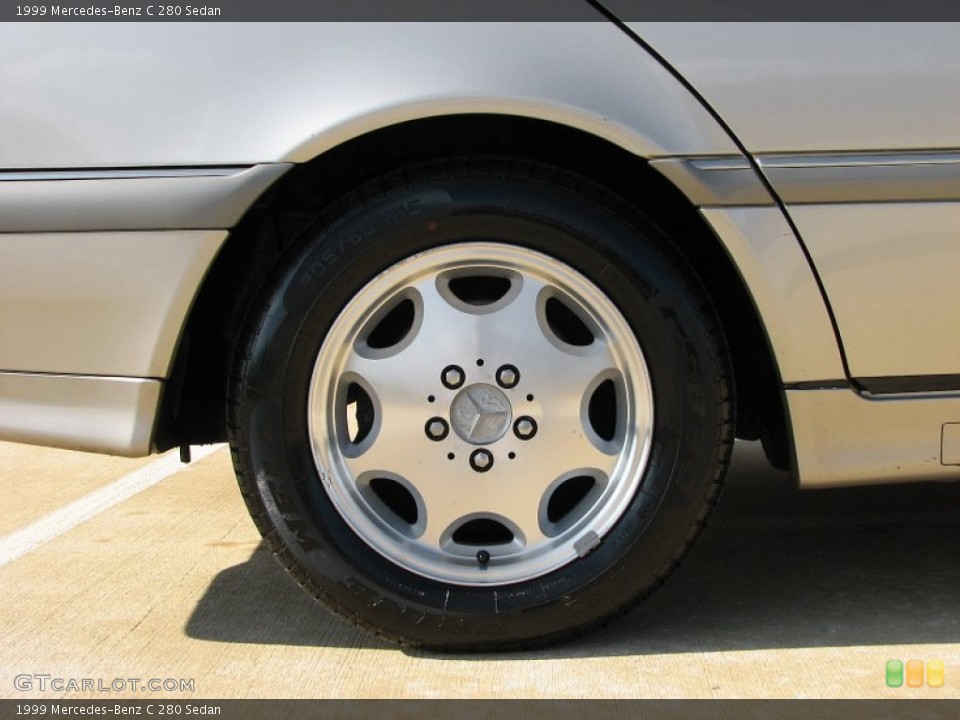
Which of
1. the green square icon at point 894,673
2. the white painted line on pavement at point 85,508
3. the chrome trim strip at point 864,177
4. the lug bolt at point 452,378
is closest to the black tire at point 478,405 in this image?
the lug bolt at point 452,378

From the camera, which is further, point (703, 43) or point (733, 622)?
point (733, 622)

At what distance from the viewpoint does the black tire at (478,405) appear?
2.35 metres

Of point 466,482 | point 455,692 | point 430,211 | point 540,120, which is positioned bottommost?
point 455,692

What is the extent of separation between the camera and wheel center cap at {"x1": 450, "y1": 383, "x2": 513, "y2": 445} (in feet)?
7.83

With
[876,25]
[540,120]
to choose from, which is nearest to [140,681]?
[540,120]

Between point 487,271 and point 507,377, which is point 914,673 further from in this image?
point 487,271

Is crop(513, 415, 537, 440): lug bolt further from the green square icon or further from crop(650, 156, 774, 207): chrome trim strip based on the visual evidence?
the green square icon

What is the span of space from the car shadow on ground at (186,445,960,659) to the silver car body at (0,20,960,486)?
52 cm

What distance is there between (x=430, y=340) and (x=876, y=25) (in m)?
0.99

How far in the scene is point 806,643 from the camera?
8.07 feet

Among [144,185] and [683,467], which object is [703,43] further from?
[144,185]
